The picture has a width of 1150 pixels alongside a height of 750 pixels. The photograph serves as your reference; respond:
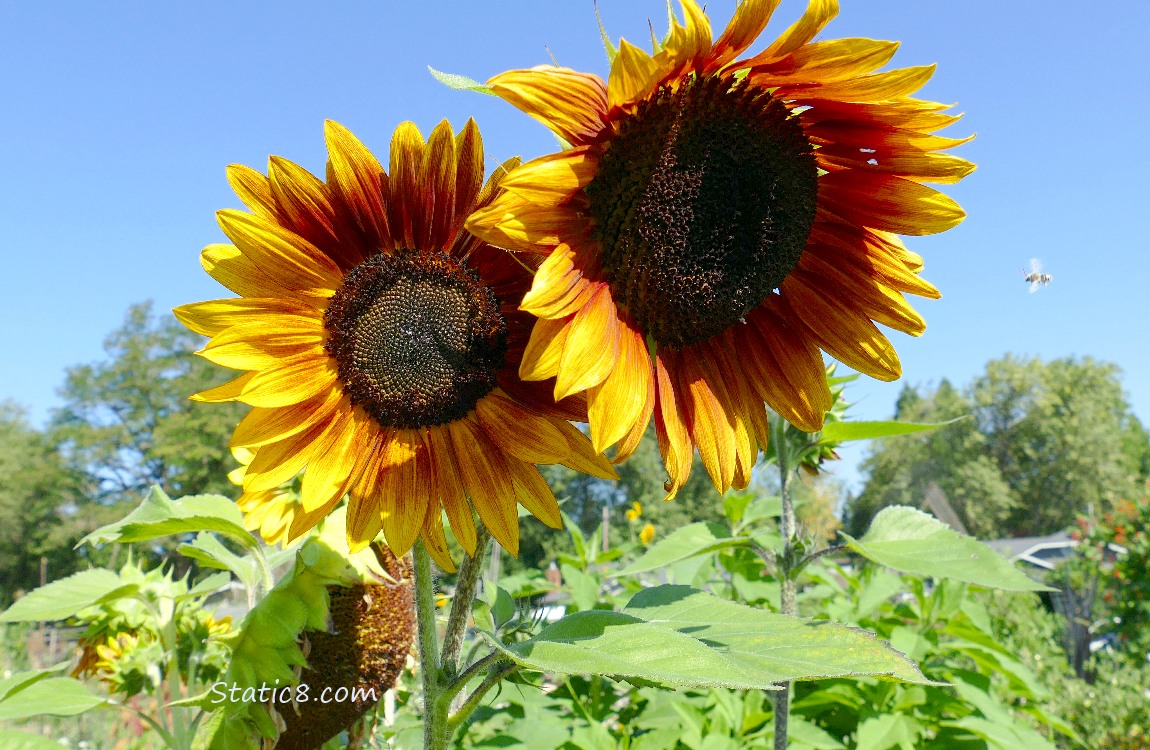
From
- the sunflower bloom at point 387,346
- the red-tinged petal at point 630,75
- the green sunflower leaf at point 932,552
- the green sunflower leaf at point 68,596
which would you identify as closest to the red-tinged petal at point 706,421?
the sunflower bloom at point 387,346

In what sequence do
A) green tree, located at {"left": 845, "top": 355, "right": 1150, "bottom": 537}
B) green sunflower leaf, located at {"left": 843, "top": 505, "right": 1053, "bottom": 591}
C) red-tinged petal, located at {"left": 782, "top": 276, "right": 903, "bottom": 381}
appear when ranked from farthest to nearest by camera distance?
green tree, located at {"left": 845, "top": 355, "right": 1150, "bottom": 537} → green sunflower leaf, located at {"left": 843, "top": 505, "right": 1053, "bottom": 591} → red-tinged petal, located at {"left": 782, "top": 276, "right": 903, "bottom": 381}

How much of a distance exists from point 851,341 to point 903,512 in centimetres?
87

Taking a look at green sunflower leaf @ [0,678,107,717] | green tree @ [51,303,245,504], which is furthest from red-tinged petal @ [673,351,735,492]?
green tree @ [51,303,245,504]

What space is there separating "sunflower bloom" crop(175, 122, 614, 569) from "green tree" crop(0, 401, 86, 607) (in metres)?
41.3

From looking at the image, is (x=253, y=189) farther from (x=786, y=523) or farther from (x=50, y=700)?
(x=786, y=523)

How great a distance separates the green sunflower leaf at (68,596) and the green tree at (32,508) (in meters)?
40.5

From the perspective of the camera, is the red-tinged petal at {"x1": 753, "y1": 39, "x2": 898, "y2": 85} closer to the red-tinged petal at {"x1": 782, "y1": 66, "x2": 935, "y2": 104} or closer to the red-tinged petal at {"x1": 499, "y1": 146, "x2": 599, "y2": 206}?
the red-tinged petal at {"x1": 782, "y1": 66, "x2": 935, "y2": 104}

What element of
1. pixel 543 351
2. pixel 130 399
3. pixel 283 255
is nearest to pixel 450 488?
pixel 543 351

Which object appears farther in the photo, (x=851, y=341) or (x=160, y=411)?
(x=160, y=411)

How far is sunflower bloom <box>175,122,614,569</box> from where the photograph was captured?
3.26ft

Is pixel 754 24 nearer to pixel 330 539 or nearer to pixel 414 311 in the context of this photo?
pixel 414 311

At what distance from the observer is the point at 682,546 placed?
1805 mm

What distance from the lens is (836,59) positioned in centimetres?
94

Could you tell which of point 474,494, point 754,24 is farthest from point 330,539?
point 754,24
